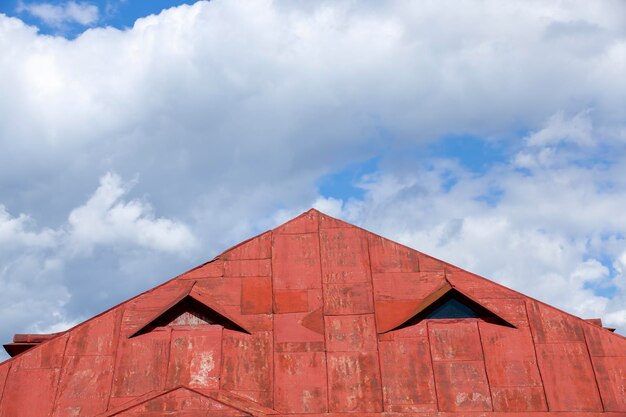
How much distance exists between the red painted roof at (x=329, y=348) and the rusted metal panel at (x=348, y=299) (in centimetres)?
3

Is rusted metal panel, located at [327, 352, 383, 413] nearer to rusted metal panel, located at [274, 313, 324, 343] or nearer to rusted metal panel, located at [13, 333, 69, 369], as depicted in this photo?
rusted metal panel, located at [274, 313, 324, 343]

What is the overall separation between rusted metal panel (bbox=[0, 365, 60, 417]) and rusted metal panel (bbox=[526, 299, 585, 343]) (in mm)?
14437

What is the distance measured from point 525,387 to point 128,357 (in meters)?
11.7

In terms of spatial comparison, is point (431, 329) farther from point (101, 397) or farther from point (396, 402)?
point (101, 397)

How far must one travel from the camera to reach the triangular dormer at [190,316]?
1912 centimetres

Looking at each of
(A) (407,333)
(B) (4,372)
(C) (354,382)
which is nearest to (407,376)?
(A) (407,333)

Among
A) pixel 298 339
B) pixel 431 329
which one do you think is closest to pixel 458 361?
pixel 431 329

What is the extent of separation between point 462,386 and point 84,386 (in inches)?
432

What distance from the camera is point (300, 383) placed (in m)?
18.1

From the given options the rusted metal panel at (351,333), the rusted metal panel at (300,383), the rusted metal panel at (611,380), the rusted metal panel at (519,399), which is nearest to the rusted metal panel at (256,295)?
the rusted metal panel at (300,383)

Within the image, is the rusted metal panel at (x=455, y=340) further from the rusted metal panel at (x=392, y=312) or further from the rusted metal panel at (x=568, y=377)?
the rusted metal panel at (x=568, y=377)

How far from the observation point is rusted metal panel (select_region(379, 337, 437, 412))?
17.8 metres

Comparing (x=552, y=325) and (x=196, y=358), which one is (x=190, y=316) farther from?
(x=552, y=325)

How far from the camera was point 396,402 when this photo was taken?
1778 centimetres
